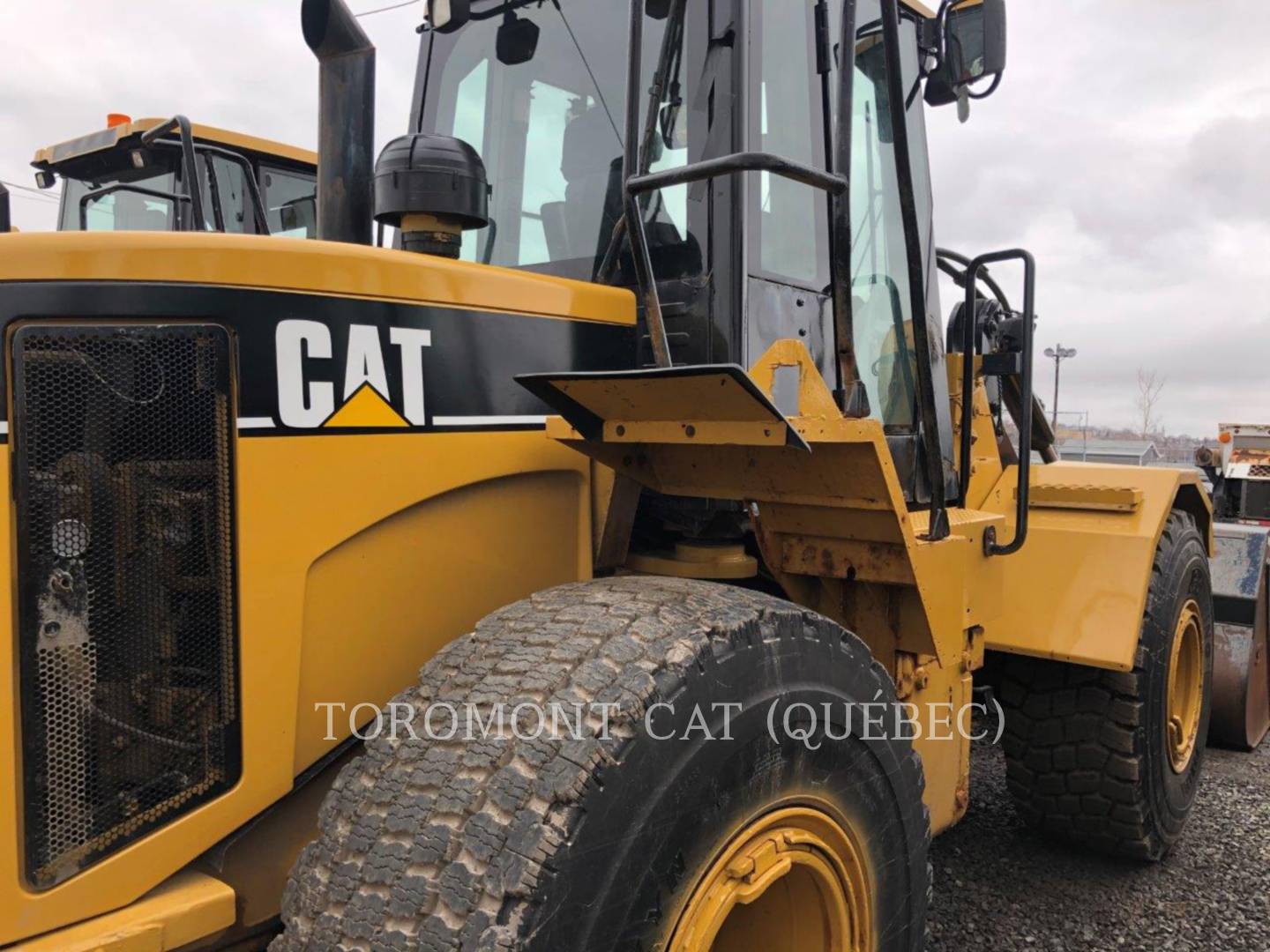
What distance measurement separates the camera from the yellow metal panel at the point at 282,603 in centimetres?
155

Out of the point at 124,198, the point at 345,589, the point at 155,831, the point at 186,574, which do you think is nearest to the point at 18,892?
the point at 155,831

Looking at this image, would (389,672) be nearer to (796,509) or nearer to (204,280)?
(204,280)

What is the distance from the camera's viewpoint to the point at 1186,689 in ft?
14.2

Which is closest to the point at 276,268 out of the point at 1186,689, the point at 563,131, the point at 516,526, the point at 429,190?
the point at 429,190

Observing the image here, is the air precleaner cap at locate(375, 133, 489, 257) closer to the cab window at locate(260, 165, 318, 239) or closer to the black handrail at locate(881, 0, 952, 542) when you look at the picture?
the black handrail at locate(881, 0, 952, 542)

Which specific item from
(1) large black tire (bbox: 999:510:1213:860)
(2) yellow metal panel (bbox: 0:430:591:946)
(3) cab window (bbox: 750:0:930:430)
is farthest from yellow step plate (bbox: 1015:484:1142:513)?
(2) yellow metal panel (bbox: 0:430:591:946)

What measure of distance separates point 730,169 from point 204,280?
101cm

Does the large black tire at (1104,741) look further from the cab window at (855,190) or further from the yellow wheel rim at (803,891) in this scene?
the yellow wheel rim at (803,891)

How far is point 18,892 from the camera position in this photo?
5.06 ft

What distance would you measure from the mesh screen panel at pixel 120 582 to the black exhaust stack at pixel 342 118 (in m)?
0.60

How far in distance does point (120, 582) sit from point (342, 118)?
1.06 m

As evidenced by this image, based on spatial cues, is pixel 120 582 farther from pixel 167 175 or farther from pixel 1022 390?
pixel 167 175

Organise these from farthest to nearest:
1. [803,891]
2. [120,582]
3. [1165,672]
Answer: [1165,672] → [803,891] → [120,582]

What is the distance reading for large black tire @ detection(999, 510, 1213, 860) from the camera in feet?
11.5
